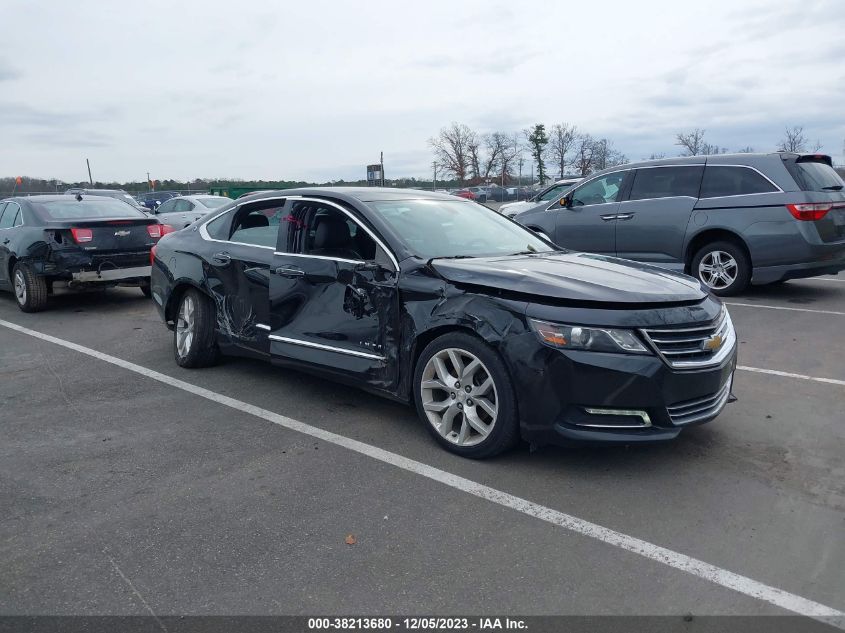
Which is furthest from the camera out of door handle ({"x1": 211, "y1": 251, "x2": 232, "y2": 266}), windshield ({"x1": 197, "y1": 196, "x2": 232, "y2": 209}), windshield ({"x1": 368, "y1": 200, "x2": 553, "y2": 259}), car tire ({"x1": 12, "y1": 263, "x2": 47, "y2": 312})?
windshield ({"x1": 197, "y1": 196, "x2": 232, "y2": 209})

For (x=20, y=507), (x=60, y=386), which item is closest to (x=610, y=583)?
(x=20, y=507)

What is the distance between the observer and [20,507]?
143 inches

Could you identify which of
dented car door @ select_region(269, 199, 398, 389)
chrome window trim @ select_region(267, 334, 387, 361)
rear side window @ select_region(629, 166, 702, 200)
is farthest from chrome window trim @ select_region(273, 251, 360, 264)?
rear side window @ select_region(629, 166, 702, 200)

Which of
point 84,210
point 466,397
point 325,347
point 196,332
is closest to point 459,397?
point 466,397

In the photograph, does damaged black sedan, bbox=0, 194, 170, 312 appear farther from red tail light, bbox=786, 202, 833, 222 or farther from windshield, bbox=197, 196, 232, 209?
windshield, bbox=197, 196, 232, 209

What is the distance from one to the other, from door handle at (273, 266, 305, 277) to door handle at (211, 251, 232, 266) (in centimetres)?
72

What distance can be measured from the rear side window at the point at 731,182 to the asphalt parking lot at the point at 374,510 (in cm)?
414

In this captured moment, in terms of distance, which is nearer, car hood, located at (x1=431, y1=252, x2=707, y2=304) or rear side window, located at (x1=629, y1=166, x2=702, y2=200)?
car hood, located at (x1=431, y1=252, x2=707, y2=304)

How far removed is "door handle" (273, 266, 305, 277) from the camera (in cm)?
506

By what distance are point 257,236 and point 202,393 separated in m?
1.31

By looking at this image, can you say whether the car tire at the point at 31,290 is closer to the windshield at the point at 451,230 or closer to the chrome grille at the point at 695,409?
the windshield at the point at 451,230

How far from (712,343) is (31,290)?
867 cm

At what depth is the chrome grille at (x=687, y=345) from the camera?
3686mm

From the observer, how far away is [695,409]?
384 centimetres
